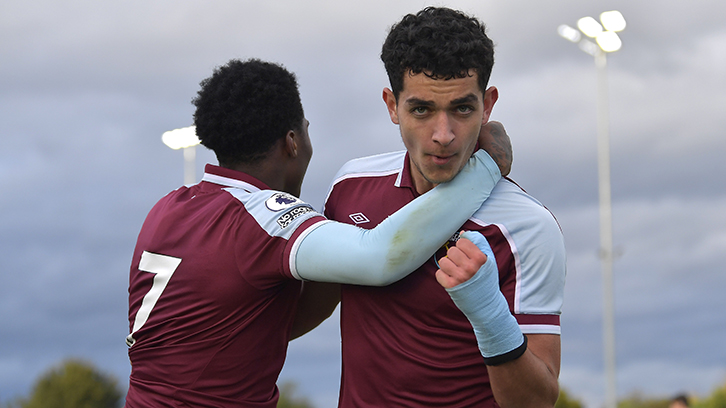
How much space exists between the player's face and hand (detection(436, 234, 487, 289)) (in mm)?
475

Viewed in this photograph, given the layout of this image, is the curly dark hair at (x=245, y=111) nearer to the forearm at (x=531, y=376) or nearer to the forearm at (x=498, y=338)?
the forearm at (x=498, y=338)

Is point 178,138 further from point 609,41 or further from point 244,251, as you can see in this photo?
point 244,251

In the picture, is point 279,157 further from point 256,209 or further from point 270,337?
point 270,337

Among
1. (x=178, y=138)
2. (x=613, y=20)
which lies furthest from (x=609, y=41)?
(x=178, y=138)

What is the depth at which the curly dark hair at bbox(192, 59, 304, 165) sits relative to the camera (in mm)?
3811

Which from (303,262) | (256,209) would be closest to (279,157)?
(256,209)

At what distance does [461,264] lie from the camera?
301 cm

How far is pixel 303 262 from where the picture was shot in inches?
132

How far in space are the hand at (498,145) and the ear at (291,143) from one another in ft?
2.97

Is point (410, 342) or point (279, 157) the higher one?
point (279, 157)

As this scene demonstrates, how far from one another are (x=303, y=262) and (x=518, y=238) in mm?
919

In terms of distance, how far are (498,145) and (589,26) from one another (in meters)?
16.3

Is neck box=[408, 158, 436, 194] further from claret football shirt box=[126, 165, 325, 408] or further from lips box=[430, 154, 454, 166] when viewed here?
claret football shirt box=[126, 165, 325, 408]

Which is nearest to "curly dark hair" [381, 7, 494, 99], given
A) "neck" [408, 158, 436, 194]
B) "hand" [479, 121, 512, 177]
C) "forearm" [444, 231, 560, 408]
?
"hand" [479, 121, 512, 177]
